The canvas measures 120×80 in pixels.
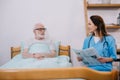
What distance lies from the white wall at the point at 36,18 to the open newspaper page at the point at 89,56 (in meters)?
1.17

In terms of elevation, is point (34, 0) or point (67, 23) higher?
point (34, 0)

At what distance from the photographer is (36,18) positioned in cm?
333

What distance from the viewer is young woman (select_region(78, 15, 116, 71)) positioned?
2.29 metres

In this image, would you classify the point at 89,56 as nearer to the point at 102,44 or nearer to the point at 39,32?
the point at 102,44

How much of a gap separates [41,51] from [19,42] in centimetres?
66

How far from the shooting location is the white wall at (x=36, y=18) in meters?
3.33

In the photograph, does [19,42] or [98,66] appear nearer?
[98,66]

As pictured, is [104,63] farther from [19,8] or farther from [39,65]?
[19,8]

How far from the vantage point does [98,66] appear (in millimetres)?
2287

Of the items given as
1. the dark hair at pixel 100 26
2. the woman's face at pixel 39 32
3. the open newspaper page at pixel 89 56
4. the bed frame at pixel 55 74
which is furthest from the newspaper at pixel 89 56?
the bed frame at pixel 55 74

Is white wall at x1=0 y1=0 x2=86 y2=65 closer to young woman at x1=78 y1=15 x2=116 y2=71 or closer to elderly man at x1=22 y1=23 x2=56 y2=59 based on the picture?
elderly man at x1=22 y1=23 x2=56 y2=59

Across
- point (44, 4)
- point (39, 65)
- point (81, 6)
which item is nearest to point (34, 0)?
point (44, 4)

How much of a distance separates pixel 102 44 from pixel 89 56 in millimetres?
318

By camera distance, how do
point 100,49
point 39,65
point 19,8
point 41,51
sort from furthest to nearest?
point 19,8, point 41,51, point 100,49, point 39,65
